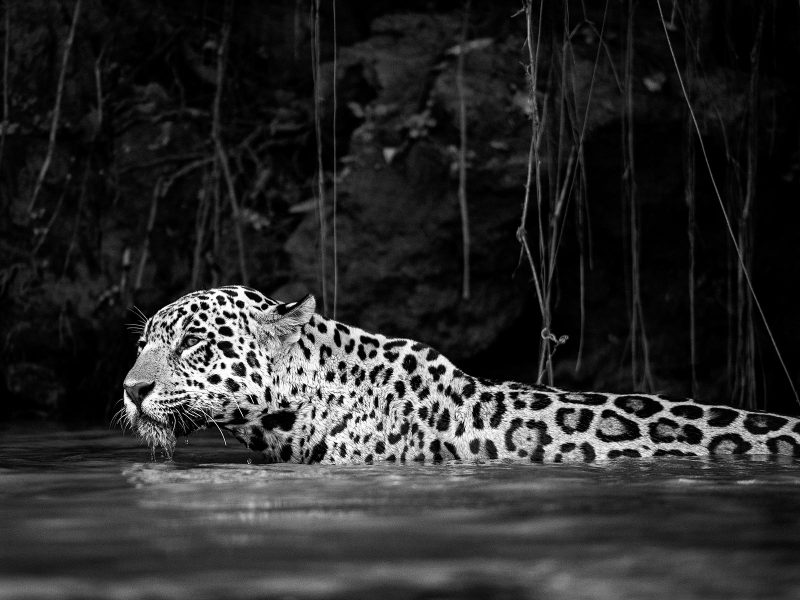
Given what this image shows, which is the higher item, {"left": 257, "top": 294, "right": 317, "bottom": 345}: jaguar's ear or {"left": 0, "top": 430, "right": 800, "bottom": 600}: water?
{"left": 257, "top": 294, "right": 317, "bottom": 345}: jaguar's ear

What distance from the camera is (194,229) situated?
334 inches

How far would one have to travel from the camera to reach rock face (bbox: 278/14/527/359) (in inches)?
307

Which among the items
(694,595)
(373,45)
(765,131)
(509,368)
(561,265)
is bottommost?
(694,595)

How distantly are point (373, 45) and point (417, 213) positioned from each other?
147 cm

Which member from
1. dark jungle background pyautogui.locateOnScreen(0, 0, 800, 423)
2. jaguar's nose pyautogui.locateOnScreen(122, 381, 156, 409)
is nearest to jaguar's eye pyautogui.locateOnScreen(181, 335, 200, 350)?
jaguar's nose pyautogui.locateOnScreen(122, 381, 156, 409)

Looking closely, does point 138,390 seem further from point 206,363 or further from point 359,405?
point 359,405

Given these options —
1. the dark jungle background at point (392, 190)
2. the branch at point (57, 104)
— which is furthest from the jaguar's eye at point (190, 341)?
the branch at point (57, 104)

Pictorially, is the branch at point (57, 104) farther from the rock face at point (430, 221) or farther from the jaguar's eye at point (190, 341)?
the jaguar's eye at point (190, 341)

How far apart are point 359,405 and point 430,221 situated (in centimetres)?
270

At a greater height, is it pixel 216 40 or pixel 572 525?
pixel 216 40

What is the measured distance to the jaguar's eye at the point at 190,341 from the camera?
209 inches

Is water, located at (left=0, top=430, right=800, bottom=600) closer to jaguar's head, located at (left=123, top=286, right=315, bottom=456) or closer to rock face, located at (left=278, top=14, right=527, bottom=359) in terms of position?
jaguar's head, located at (left=123, top=286, right=315, bottom=456)

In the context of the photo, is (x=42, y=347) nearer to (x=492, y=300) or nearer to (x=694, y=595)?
(x=492, y=300)

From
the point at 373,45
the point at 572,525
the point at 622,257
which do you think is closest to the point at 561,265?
the point at 622,257
